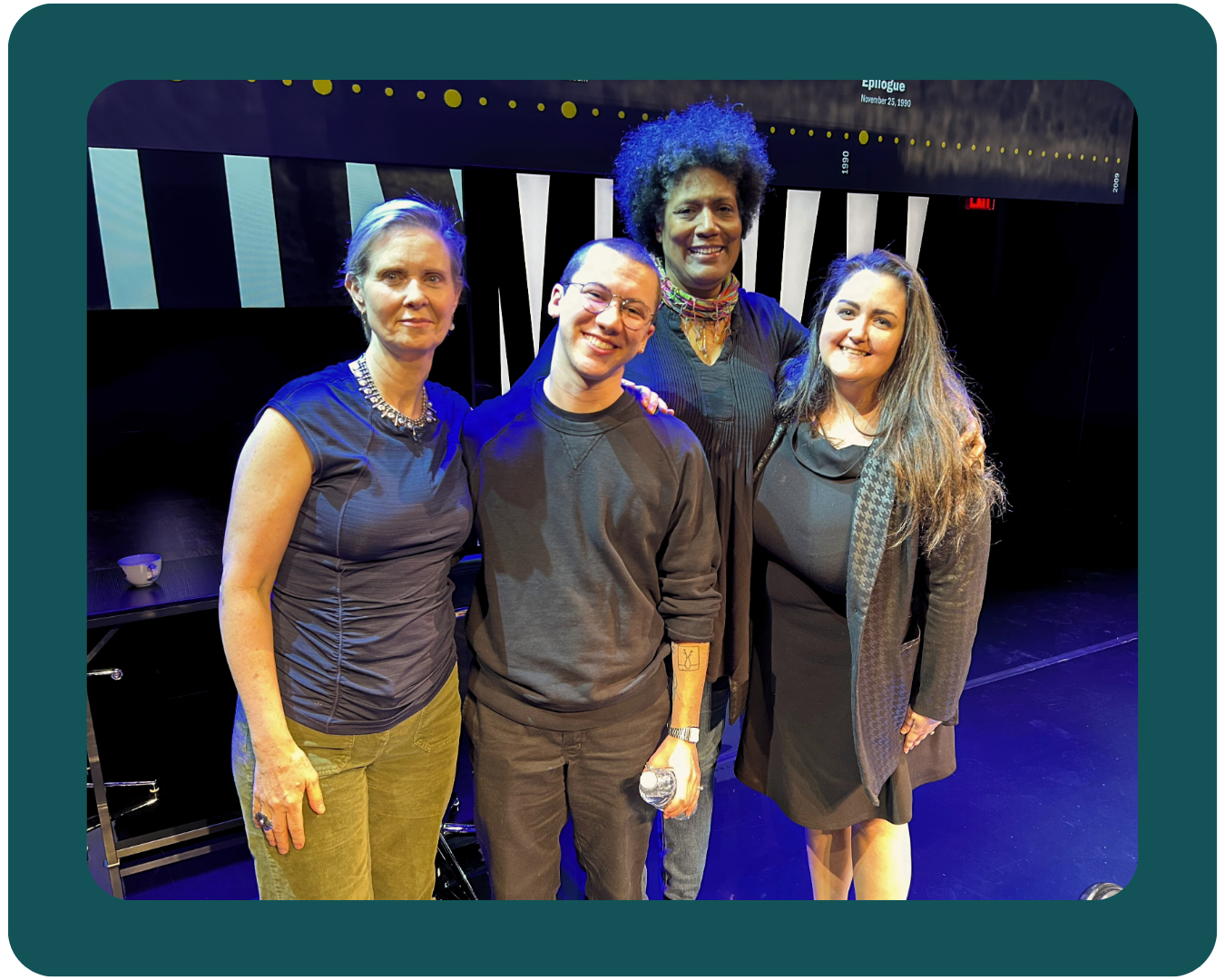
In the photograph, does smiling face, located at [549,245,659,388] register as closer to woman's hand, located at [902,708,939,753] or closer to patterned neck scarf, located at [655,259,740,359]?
patterned neck scarf, located at [655,259,740,359]

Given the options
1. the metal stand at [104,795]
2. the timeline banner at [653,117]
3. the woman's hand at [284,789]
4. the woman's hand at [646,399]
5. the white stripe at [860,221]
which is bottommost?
the metal stand at [104,795]

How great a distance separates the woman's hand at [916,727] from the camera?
1832mm

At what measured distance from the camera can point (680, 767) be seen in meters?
1.65

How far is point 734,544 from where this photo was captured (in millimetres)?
1849

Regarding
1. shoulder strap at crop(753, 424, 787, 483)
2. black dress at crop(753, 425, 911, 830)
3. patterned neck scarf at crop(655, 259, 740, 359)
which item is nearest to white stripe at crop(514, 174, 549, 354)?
patterned neck scarf at crop(655, 259, 740, 359)

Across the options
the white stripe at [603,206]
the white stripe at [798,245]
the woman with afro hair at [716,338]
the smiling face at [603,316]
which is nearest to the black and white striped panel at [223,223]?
the white stripe at [603,206]

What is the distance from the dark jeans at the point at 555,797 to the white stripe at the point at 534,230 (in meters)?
1.79

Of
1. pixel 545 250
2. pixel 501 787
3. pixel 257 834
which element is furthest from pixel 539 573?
pixel 545 250

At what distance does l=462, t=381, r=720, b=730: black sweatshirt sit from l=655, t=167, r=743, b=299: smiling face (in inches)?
16.5

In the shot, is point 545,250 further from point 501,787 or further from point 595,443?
point 501,787

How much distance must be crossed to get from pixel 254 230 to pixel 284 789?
1.91 metres

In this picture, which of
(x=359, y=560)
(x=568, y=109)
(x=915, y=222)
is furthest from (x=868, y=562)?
(x=915, y=222)

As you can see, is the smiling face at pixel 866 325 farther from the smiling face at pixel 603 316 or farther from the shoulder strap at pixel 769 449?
the smiling face at pixel 603 316

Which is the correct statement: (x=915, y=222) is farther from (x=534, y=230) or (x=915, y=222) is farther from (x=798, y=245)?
(x=534, y=230)
